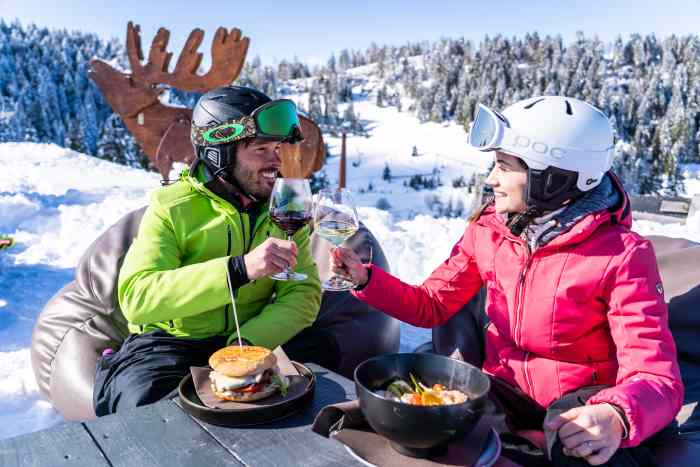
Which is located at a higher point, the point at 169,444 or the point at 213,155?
the point at 213,155

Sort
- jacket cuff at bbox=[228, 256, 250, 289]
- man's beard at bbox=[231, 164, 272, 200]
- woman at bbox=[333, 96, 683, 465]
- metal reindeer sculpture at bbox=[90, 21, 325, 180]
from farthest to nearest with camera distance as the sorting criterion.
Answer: metal reindeer sculpture at bbox=[90, 21, 325, 180], man's beard at bbox=[231, 164, 272, 200], jacket cuff at bbox=[228, 256, 250, 289], woman at bbox=[333, 96, 683, 465]

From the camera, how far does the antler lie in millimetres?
7340

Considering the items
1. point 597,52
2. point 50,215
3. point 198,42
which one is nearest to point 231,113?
point 198,42

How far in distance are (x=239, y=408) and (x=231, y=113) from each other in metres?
1.49

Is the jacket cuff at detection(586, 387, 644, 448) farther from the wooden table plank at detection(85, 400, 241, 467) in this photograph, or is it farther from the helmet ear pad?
the wooden table plank at detection(85, 400, 241, 467)

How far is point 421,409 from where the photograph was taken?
3.65ft

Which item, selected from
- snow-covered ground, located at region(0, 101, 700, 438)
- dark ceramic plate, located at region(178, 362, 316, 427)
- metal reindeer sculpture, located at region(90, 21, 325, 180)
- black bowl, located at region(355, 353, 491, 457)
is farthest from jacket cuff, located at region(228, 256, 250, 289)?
metal reindeer sculpture, located at region(90, 21, 325, 180)

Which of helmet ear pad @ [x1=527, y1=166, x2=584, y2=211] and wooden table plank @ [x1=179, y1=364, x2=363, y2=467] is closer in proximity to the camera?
wooden table plank @ [x1=179, y1=364, x2=363, y2=467]

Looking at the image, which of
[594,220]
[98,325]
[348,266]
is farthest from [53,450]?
[98,325]

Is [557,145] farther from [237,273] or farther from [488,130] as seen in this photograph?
[237,273]

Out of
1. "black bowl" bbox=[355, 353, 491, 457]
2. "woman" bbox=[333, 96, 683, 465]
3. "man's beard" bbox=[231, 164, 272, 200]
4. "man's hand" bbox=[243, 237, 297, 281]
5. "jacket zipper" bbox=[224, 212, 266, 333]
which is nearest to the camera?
"black bowl" bbox=[355, 353, 491, 457]

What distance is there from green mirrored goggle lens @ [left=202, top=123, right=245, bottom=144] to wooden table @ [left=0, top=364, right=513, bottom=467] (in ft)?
4.38

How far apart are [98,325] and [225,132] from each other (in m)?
1.71

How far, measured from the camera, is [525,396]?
2043mm
